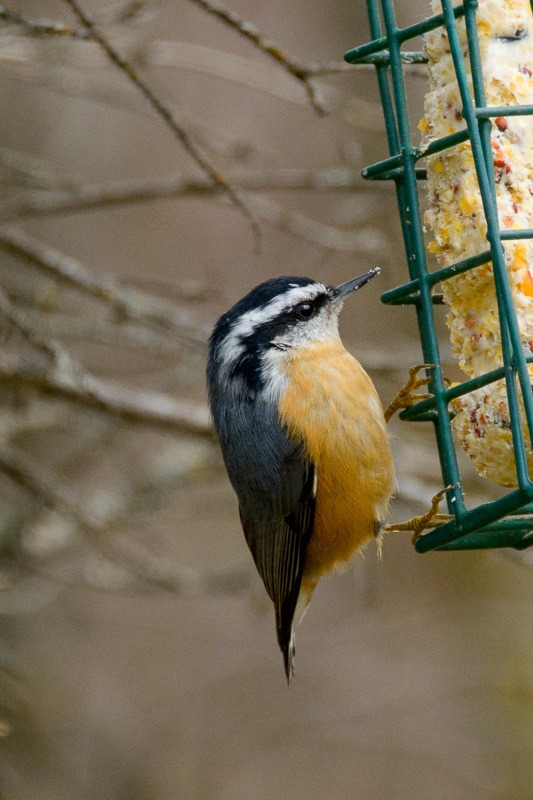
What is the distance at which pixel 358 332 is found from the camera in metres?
8.30

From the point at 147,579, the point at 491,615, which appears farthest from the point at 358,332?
the point at 147,579

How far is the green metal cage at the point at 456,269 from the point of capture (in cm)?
302

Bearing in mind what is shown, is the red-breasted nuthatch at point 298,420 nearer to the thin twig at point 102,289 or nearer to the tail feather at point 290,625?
the tail feather at point 290,625

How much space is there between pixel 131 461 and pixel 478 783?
3065mm

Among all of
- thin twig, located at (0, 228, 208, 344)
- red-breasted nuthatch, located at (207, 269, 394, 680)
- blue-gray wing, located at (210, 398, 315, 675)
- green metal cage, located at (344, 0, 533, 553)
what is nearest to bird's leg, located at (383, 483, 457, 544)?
green metal cage, located at (344, 0, 533, 553)

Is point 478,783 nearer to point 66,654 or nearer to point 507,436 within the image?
point 66,654

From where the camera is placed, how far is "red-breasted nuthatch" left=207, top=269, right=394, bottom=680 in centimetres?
411

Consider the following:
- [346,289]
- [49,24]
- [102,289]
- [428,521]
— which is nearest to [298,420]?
[346,289]

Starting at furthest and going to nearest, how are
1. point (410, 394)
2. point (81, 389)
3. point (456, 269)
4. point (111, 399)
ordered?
point (111, 399) → point (81, 389) → point (410, 394) → point (456, 269)

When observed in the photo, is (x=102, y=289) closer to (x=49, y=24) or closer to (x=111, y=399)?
(x=111, y=399)

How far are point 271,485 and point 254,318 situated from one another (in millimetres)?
615

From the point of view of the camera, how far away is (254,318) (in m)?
4.20

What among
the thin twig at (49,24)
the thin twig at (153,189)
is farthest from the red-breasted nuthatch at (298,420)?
the thin twig at (49,24)

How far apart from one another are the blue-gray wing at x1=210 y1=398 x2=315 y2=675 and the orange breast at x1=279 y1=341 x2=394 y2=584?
0.17 ft
